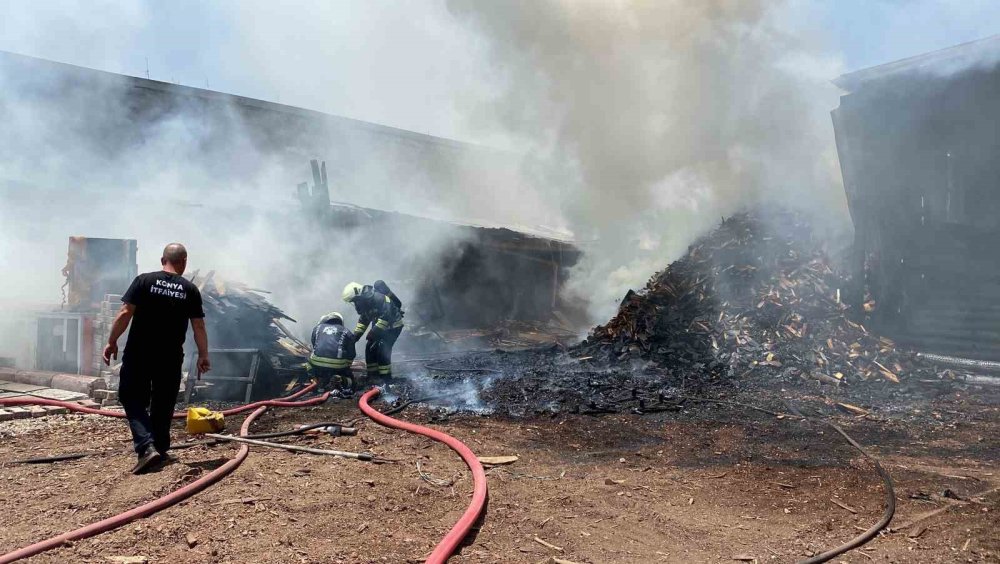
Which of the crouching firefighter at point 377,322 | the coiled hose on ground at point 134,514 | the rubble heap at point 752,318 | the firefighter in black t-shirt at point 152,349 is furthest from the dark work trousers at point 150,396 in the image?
the rubble heap at point 752,318

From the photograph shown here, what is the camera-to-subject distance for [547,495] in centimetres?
416

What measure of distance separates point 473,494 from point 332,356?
4.15 m

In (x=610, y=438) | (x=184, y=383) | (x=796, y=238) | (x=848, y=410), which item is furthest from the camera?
(x=796, y=238)

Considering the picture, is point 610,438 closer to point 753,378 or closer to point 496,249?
point 753,378

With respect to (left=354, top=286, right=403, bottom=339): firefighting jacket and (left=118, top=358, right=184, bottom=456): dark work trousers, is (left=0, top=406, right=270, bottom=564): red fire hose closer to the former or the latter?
(left=118, top=358, right=184, bottom=456): dark work trousers

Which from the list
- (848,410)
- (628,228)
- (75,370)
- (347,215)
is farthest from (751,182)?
(75,370)

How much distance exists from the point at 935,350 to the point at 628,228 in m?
8.03

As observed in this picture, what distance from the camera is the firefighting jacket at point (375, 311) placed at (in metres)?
7.93

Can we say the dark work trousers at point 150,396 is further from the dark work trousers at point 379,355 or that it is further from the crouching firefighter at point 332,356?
the dark work trousers at point 379,355

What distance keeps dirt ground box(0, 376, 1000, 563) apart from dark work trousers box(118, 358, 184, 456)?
0.30m

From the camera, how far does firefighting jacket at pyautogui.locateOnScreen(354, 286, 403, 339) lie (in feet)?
26.0

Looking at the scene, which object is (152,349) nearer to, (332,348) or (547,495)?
(547,495)

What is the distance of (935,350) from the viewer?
30.6 feet

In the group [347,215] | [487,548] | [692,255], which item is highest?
[347,215]
